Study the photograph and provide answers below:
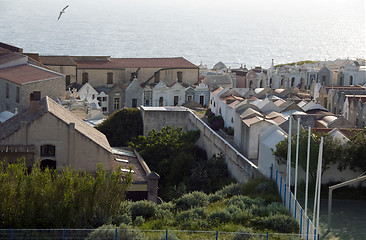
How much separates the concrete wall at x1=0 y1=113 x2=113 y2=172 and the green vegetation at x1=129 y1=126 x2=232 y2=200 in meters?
4.52

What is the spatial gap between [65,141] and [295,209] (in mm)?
11846

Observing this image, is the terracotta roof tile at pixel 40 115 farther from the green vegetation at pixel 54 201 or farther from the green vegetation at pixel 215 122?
the green vegetation at pixel 215 122

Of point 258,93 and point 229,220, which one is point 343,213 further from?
point 258,93

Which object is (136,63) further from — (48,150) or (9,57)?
(48,150)

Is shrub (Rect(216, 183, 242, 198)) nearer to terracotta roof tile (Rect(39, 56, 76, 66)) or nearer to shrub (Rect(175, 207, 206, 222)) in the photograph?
shrub (Rect(175, 207, 206, 222))

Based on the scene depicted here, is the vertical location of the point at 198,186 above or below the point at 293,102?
below

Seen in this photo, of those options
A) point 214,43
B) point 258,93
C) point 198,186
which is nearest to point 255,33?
point 214,43

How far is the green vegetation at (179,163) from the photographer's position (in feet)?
112

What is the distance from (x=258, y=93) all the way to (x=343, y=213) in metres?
26.9

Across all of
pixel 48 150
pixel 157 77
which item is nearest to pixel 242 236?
pixel 48 150

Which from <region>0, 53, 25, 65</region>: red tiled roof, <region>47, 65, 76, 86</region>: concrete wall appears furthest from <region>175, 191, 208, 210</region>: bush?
<region>47, 65, 76, 86</region>: concrete wall

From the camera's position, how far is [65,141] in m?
29.5

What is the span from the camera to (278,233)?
19156mm

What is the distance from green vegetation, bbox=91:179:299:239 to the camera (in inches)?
795
